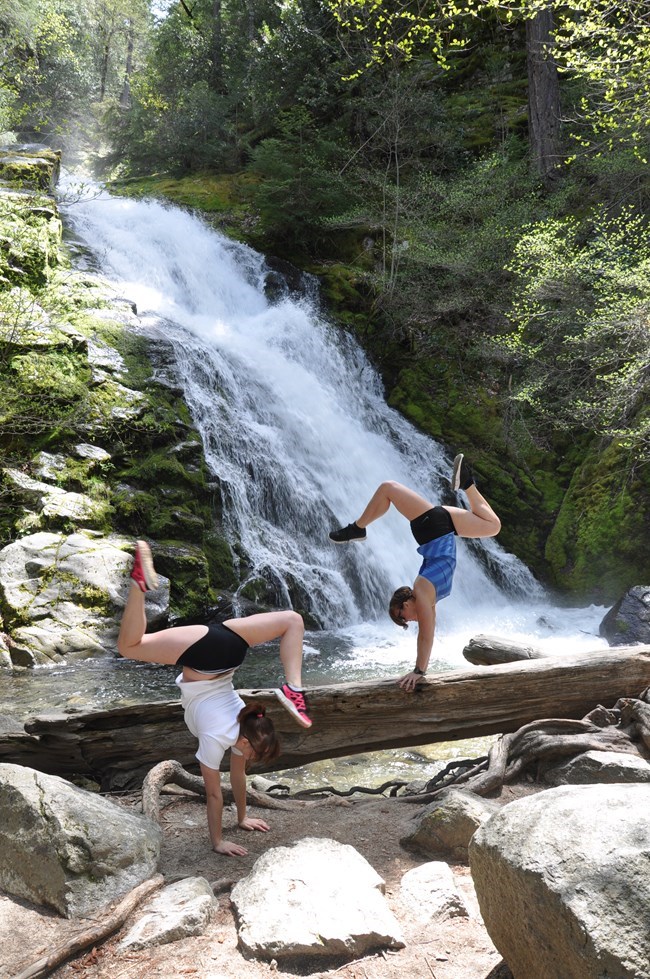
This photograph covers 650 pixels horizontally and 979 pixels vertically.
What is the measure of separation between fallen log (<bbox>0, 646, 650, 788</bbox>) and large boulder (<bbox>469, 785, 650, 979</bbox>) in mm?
2367

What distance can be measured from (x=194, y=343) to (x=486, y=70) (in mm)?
14384

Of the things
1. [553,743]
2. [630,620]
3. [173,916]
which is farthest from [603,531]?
[173,916]

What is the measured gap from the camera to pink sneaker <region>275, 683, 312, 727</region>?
11.3 ft

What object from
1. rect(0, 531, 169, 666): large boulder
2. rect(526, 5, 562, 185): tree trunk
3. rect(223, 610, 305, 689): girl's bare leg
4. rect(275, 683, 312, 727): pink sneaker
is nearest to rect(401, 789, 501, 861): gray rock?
rect(275, 683, 312, 727): pink sneaker

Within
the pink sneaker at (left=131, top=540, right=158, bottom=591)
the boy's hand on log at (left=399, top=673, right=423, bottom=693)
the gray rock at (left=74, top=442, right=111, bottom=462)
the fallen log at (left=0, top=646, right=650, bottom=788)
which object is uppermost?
the pink sneaker at (left=131, top=540, right=158, bottom=591)

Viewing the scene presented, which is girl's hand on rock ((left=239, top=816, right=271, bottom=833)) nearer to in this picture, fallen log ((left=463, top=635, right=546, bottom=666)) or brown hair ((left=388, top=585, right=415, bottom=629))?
brown hair ((left=388, top=585, right=415, bottom=629))

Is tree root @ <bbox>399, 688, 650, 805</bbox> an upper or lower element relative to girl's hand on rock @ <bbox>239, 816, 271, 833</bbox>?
upper

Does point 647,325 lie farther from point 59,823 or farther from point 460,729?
point 59,823

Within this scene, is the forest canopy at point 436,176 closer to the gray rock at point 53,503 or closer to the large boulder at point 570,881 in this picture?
the gray rock at point 53,503

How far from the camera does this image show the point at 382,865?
3541 millimetres

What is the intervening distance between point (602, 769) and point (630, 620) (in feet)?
18.5

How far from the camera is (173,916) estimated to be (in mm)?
2869

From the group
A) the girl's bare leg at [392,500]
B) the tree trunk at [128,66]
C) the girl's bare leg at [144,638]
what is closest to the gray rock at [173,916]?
the girl's bare leg at [144,638]

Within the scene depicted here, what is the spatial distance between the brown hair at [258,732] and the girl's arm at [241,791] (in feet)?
0.79
